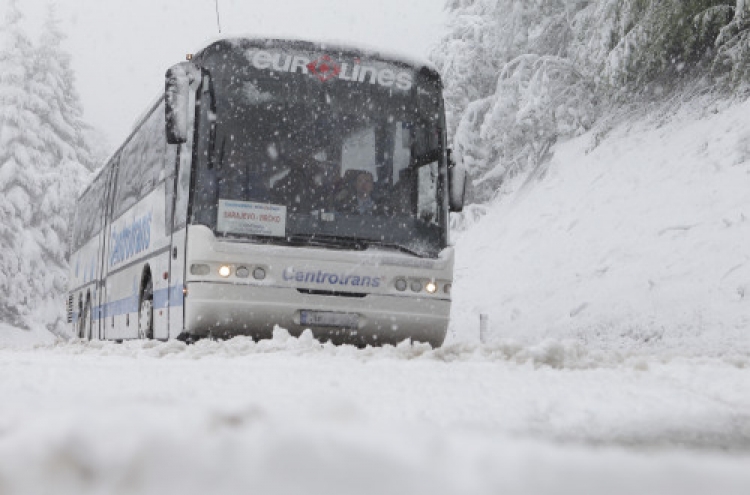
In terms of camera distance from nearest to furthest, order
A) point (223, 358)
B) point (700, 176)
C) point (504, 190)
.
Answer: point (223, 358) → point (700, 176) → point (504, 190)

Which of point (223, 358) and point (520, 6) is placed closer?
point (223, 358)

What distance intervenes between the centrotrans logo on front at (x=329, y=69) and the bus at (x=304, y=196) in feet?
0.05

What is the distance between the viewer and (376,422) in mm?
1688

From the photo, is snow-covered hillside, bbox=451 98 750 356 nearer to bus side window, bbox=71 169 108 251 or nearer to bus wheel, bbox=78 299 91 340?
bus wheel, bbox=78 299 91 340

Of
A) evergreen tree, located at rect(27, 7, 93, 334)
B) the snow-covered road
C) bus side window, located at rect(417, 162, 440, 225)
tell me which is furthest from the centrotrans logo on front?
evergreen tree, located at rect(27, 7, 93, 334)

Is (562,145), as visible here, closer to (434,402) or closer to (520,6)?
(520,6)

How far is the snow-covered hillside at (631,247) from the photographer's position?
12.6 metres

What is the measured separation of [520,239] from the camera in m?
20.3

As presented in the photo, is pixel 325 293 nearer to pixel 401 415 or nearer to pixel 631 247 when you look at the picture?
pixel 401 415

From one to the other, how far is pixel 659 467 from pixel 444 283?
30.3ft

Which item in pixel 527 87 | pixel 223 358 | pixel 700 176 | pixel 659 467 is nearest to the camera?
pixel 659 467

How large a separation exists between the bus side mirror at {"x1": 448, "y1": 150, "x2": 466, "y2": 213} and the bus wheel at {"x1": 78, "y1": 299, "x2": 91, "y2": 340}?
25.8 feet

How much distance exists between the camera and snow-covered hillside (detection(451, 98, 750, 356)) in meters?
12.6

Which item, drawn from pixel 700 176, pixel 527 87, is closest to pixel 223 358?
pixel 700 176
